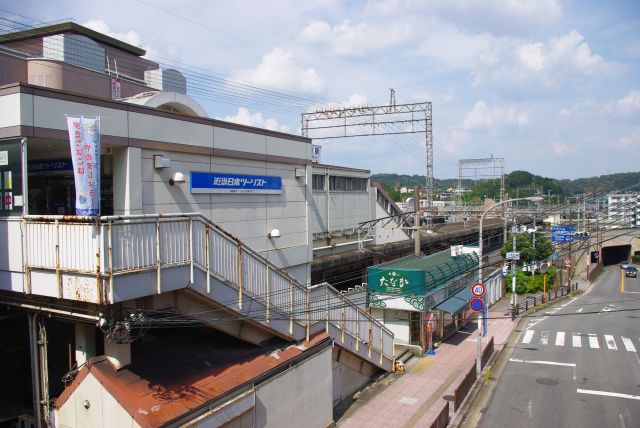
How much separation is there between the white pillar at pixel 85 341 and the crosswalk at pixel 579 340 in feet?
72.8

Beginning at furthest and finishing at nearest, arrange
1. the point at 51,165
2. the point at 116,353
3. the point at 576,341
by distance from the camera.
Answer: the point at 576,341
the point at 51,165
the point at 116,353

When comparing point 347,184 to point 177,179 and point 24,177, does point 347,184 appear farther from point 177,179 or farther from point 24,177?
point 24,177

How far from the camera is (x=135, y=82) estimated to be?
22.5 m

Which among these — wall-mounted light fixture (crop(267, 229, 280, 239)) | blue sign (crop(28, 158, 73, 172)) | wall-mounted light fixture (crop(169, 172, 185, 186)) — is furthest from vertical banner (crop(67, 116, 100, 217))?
wall-mounted light fixture (crop(267, 229, 280, 239))

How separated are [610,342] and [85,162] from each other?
2669 centimetres

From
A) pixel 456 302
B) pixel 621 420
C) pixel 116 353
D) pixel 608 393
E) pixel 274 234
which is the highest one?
pixel 274 234

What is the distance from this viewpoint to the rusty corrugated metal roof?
8492 millimetres

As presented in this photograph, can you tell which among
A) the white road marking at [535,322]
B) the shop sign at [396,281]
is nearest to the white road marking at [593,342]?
the white road marking at [535,322]

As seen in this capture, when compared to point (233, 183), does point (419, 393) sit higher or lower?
lower

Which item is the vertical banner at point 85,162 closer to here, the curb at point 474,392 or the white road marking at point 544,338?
the curb at point 474,392

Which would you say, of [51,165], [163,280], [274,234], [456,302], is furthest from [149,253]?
[456,302]

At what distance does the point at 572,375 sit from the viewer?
19438 mm

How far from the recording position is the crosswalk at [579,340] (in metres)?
24.2

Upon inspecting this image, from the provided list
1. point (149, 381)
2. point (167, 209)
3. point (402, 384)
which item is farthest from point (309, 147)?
point (149, 381)
